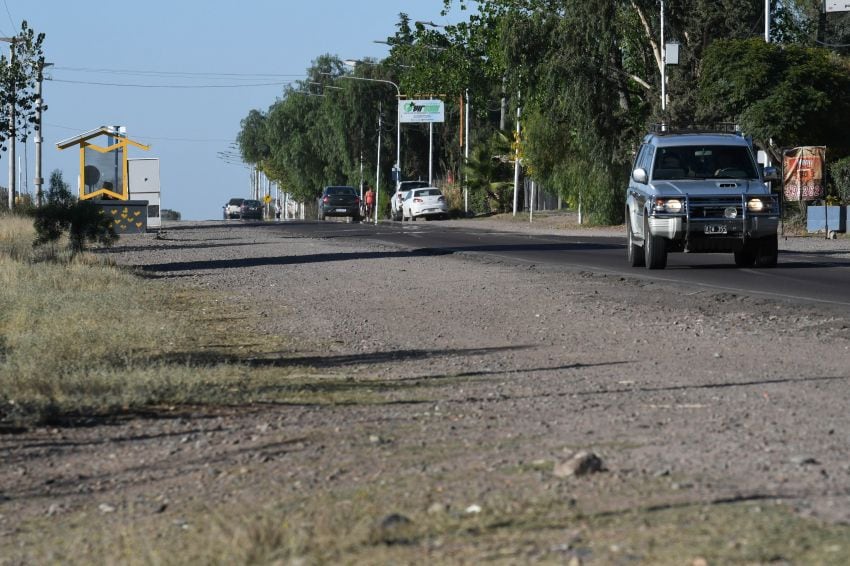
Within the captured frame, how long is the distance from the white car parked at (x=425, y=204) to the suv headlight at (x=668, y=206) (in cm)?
4925

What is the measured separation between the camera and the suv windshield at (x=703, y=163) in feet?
71.9

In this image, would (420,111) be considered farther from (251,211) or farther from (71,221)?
(71,221)

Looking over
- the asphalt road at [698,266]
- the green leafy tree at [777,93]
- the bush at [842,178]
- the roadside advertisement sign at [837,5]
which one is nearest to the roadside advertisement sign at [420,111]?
the green leafy tree at [777,93]

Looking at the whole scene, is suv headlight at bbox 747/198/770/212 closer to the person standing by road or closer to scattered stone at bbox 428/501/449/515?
scattered stone at bbox 428/501/449/515

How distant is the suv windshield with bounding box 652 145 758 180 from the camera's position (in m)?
21.9

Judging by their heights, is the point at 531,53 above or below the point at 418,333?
above

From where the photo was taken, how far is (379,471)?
6.45 metres

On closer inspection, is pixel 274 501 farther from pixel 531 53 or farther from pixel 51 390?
pixel 531 53

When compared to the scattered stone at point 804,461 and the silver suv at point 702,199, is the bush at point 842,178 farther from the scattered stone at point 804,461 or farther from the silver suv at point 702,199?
the scattered stone at point 804,461

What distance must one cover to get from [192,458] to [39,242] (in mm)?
22998

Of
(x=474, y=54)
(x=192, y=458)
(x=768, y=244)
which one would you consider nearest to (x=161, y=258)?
(x=768, y=244)

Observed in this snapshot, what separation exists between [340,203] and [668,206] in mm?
54036

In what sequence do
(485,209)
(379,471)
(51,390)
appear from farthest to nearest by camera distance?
(485,209), (51,390), (379,471)

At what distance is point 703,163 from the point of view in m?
22.1
